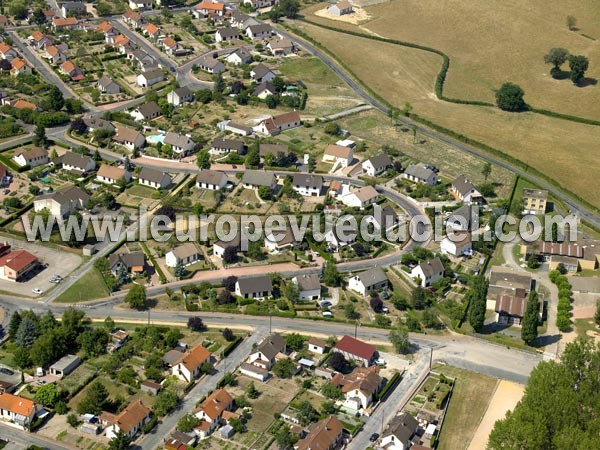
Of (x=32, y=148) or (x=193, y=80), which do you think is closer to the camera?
(x=32, y=148)

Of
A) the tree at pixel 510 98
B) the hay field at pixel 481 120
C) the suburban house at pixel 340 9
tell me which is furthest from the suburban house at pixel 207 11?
the tree at pixel 510 98

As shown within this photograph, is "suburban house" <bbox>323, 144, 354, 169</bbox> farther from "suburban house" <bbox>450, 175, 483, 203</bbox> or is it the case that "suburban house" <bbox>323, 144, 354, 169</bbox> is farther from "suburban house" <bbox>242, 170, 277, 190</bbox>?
"suburban house" <bbox>450, 175, 483, 203</bbox>

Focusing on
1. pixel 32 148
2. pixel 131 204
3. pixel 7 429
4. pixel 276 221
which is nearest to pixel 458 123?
pixel 276 221

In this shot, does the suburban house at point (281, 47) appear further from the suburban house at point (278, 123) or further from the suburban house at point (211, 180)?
the suburban house at point (211, 180)

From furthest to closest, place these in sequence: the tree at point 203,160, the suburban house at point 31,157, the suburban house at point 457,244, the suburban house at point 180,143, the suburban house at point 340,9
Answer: the suburban house at point 340,9, the suburban house at point 180,143, the tree at point 203,160, the suburban house at point 31,157, the suburban house at point 457,244

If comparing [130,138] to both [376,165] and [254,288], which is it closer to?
[376,165]

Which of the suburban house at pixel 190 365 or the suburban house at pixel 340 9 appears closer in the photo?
the suburban house at pixel 190 365

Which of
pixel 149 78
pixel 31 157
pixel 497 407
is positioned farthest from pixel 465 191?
pixel 149 78

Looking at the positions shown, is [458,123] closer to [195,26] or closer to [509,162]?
[509,162]
